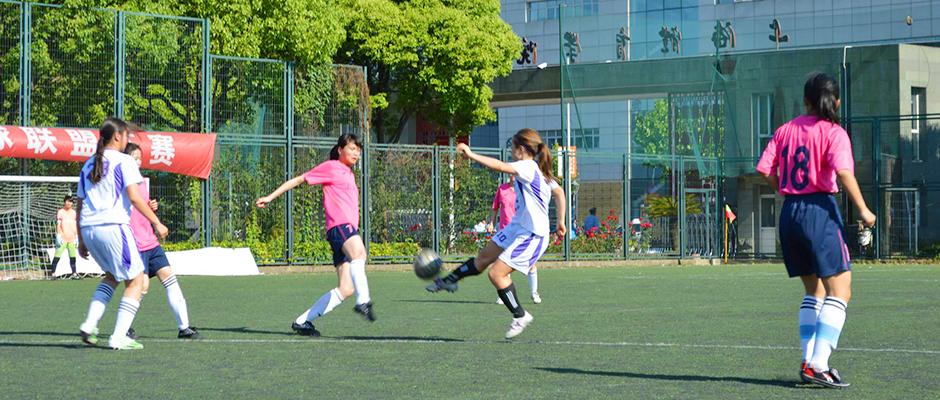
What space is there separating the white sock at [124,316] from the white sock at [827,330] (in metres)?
4.91

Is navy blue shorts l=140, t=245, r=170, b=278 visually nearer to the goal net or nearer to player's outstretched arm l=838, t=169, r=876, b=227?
player's outstretched arm l=838, t=169, r=876, b=227

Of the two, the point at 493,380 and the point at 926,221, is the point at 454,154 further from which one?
the point at 493,380

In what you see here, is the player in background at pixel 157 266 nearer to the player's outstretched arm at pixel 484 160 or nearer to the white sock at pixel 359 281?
the white sock at pixel 359 281

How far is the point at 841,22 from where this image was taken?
4519 cm

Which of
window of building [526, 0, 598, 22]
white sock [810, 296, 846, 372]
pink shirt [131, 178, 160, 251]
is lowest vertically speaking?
white sock [810, 296, 846, 372]

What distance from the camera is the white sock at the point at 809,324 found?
7.32 metres

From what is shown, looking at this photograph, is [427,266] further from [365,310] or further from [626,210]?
[626,210]

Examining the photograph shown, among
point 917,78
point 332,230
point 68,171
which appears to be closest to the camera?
point 332,230

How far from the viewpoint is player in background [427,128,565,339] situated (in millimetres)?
10195

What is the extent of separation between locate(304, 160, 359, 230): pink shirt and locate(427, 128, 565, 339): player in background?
1171mm

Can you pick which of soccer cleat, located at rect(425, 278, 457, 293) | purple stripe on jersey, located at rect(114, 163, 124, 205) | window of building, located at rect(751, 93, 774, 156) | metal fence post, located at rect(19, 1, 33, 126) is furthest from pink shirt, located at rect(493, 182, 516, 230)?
window of building, located at rect(751, 93, 774, 156)

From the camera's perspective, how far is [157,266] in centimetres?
1066

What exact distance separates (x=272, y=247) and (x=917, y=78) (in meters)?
20.2

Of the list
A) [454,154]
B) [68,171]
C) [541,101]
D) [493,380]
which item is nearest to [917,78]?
[454,154]
